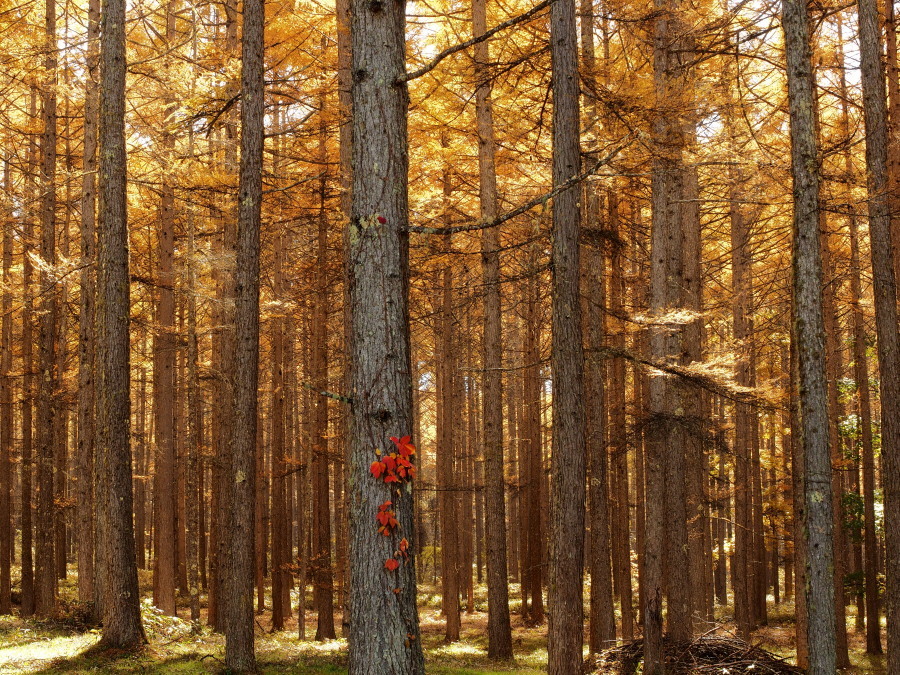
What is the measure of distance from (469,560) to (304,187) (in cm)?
1450

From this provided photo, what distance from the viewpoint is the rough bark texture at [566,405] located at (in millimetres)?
7914

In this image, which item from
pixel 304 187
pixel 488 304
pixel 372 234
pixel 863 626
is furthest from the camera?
pixel 863 626

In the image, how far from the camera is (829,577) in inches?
292

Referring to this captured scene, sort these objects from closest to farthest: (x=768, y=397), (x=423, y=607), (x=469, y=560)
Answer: (x=768, y=397) < (x=469, y=560) < (x=423, y=607)

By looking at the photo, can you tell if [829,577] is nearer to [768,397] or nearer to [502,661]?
[768,397]

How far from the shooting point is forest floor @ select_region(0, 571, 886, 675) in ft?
29.8

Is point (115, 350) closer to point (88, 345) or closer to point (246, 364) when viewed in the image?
point (246, 364)

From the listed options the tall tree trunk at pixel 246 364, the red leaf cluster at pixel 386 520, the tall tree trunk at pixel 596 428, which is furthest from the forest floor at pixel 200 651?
the red leaf cluster at pixel 386 520

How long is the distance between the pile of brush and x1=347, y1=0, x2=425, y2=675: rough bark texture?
6978 mm

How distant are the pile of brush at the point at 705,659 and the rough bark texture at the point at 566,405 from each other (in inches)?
128

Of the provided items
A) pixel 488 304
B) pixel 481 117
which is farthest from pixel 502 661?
pixel 481 117

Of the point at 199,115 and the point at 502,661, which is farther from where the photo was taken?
the point at 502,661

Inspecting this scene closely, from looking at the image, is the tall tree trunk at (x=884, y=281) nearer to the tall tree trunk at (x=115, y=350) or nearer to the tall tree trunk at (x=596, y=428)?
the tall tree trunk at (x=596, y=428)

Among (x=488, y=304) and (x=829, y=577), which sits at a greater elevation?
(x=488, y=304)
